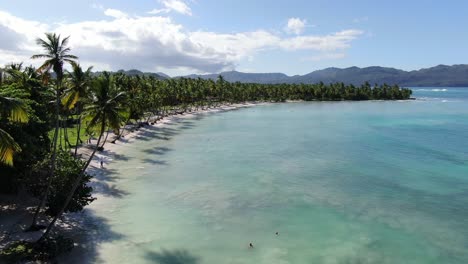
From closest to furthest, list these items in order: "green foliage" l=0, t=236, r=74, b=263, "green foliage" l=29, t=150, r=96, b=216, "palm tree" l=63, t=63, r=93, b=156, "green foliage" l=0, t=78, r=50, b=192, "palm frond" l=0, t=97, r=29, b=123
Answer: "palm frond" l=0, t=97, r=29, b=123 → "green foliage" l=0, t=236, r=74, b=263 → "green foliage" l=0, t=78, r=50, b=192 → "green foliage" l=29, t=150, r=96, b=216 → "palm tree" l=63, t=63, r=93, b=156

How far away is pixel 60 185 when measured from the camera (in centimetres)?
3738

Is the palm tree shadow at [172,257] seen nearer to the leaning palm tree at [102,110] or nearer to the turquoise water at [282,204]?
the turquoise water at [282,204]

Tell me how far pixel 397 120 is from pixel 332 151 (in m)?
82.2

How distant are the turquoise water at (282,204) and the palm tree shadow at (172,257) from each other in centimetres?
9

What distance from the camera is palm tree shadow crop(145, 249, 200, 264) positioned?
3356 cm

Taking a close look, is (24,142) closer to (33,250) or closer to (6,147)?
(33,250)

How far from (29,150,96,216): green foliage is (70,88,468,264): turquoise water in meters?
3.84

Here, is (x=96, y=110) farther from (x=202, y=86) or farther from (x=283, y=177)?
(x=202, y=86)

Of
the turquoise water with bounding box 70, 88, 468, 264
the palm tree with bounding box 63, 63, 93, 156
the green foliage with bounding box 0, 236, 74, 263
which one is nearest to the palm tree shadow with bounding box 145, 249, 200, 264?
the turquoise water with bounding box 70, 88, 468, 264

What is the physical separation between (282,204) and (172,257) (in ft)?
65.3

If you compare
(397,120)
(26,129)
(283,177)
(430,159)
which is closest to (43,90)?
(26,129)

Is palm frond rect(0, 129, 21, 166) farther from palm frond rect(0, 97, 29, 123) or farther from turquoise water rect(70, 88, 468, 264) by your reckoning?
turquoise water rect(70, 88, 468, 264)

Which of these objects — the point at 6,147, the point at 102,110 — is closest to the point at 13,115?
the point at 6,147

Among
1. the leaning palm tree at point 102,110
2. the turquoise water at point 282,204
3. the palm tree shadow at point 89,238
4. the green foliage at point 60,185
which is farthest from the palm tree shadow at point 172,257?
the green foliage at point 60,185
